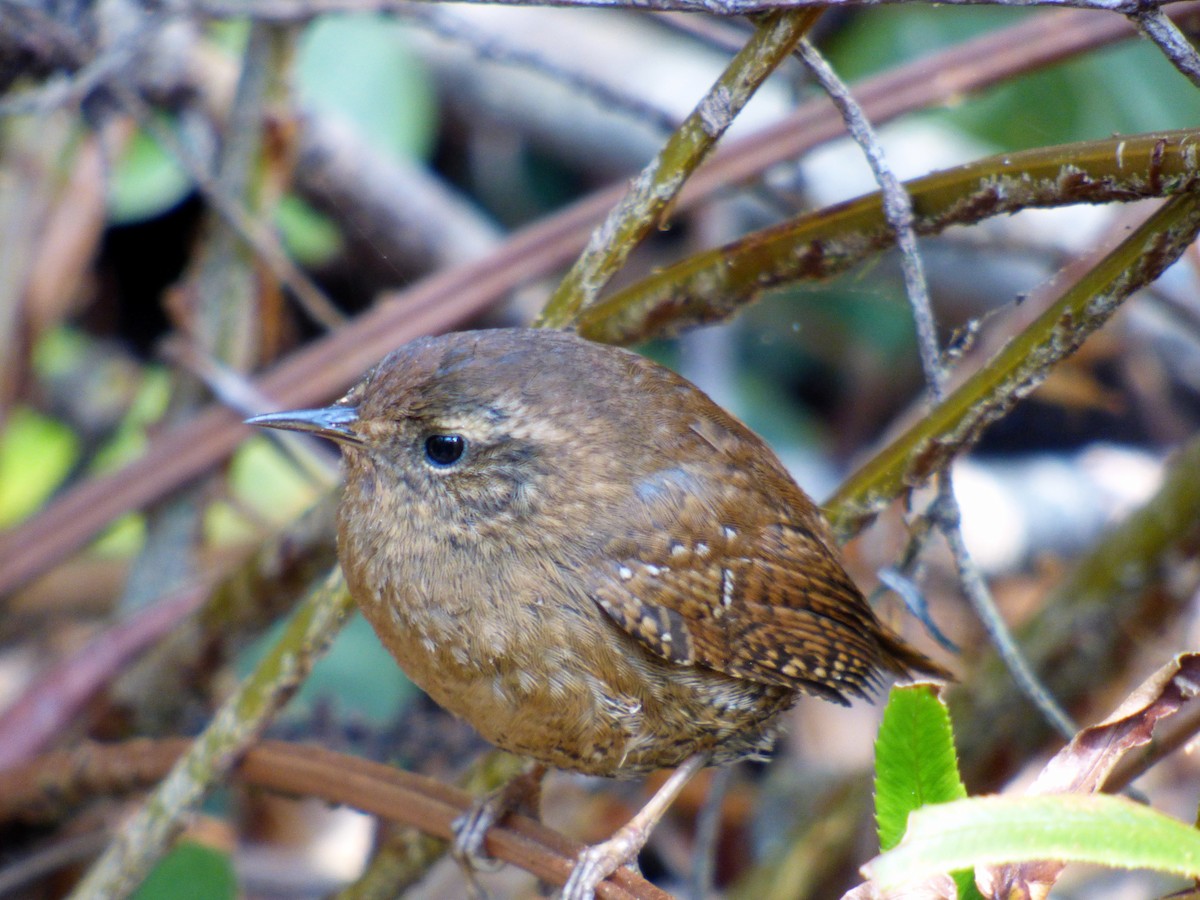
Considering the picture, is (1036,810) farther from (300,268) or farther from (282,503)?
(300,268)

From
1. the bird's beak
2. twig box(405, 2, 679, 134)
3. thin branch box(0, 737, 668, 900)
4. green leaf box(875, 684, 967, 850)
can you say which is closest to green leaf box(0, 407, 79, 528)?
thin branch box(0, 737, 668, 900)

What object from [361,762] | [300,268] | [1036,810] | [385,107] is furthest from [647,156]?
[1036,810]

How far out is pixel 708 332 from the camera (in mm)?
3986

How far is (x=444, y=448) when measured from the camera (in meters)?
1.95

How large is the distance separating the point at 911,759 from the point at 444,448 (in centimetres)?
86

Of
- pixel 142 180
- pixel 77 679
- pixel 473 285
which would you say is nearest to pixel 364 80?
pixel 142 180

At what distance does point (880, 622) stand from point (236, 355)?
1.75m

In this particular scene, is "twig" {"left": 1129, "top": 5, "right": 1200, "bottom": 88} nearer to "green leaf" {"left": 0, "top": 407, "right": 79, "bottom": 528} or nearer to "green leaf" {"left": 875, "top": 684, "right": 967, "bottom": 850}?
"green leaf" {"left": 875, "top": 684, "right": 967, "bottom": 850}

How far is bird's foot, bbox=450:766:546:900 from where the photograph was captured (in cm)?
209

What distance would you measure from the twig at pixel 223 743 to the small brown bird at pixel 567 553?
0.21 m

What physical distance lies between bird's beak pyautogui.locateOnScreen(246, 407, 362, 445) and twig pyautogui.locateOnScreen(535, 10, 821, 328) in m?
0.34

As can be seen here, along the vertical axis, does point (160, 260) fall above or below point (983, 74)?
above

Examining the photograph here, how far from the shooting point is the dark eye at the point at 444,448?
6.37 feet

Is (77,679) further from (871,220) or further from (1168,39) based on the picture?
(1168,39)
